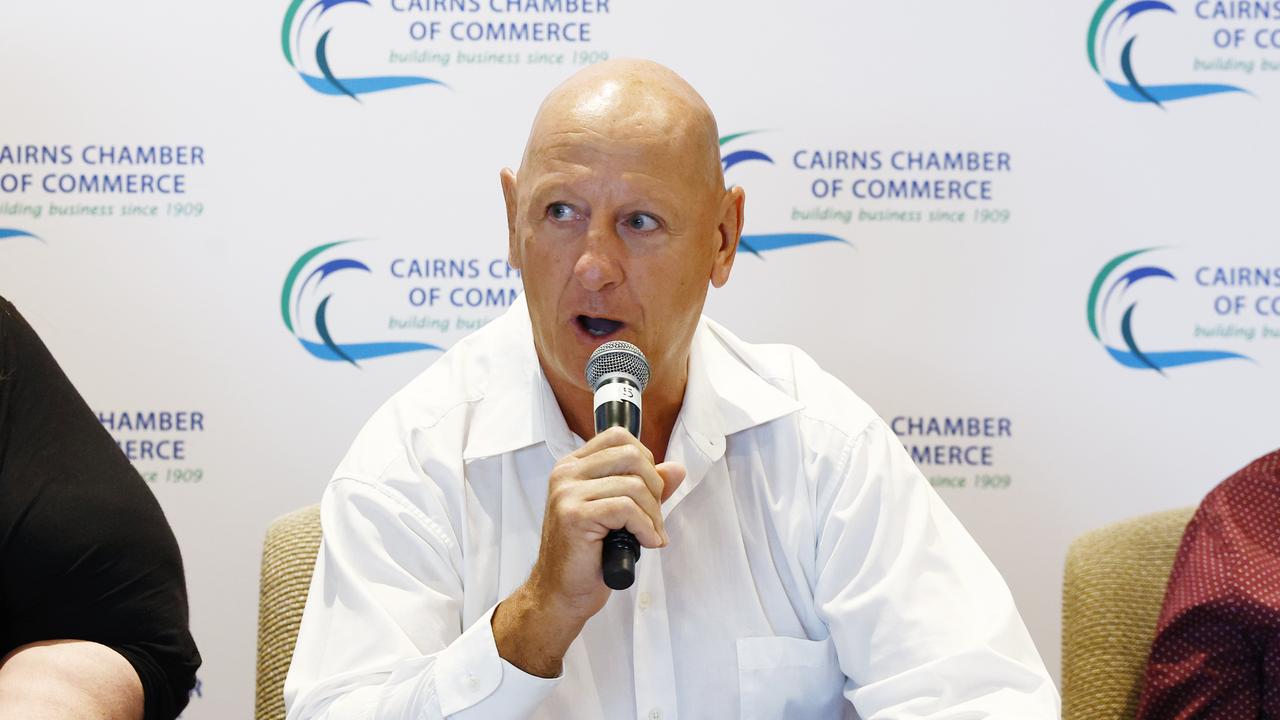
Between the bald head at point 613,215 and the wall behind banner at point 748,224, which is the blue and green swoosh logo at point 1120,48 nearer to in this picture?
the wall behind banner at point 748,224

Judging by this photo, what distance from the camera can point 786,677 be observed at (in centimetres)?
183

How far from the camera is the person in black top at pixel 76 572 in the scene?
170 cm

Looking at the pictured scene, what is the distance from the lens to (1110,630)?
232cm

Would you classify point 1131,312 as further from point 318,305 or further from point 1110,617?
point 318,305

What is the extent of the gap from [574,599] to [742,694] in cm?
39

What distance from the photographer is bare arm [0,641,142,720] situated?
1.64 meters

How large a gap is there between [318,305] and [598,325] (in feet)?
4.36

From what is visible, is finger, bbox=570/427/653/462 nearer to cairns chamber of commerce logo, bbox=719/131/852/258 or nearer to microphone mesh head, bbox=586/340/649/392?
microphone mesh head, bbox=586/340/649/392

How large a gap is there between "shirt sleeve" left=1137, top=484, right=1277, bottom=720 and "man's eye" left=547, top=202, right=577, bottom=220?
127 cm

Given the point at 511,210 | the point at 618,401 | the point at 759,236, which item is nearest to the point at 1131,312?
the point at 759,236

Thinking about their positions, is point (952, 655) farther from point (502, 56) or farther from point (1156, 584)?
point (502, 56)

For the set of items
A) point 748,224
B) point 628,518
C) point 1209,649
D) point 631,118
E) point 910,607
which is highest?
point 631,118

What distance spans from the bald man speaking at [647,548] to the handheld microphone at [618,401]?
0.41 ft

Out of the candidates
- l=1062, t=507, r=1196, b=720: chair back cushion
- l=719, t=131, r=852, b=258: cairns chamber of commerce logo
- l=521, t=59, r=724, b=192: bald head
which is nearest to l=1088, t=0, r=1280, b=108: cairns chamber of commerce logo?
l=719, t=131, r=852, b=258: cairns chamber of commerce logo
